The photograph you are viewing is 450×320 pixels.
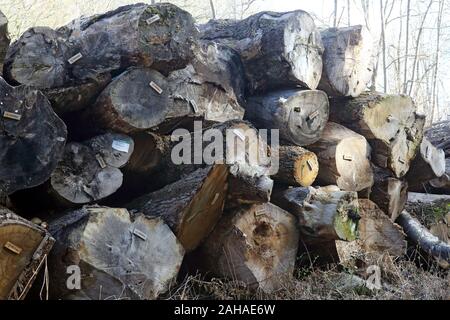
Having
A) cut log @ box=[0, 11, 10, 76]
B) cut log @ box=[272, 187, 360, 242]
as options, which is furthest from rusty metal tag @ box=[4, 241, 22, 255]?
cut log @ box=[272, 187, 360, 242]

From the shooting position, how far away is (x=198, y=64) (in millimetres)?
3914

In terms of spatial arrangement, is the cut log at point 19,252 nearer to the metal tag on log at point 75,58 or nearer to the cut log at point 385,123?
the metal tag on log at point 75,58

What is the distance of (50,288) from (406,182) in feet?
11.5

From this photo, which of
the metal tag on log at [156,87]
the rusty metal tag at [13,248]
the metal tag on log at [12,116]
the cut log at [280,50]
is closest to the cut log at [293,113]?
the cut log at [280,50]

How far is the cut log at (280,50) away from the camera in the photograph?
4.06 metres

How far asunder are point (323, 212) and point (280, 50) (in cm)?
132

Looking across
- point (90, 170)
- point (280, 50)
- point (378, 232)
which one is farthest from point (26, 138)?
point (378, 232)

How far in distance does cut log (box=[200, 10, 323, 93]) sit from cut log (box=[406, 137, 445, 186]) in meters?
1.47

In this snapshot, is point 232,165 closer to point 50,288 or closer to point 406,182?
point 50,288

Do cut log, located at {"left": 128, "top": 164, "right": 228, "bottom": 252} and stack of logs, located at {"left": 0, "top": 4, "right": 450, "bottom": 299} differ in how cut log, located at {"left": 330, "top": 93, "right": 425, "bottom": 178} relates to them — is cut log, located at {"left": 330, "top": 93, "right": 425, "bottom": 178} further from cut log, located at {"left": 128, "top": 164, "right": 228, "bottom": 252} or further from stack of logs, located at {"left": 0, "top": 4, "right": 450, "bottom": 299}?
cut log, located at {"left": 128, "top": 164, "right": 228, "bottom": 252}

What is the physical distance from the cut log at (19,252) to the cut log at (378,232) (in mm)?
2736

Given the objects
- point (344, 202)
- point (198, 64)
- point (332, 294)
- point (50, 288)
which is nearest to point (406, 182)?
point (344, 202)

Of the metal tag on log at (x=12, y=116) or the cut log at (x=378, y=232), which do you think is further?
the cut log at (x=378, y=232)

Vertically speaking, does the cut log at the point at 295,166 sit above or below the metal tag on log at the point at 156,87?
below
